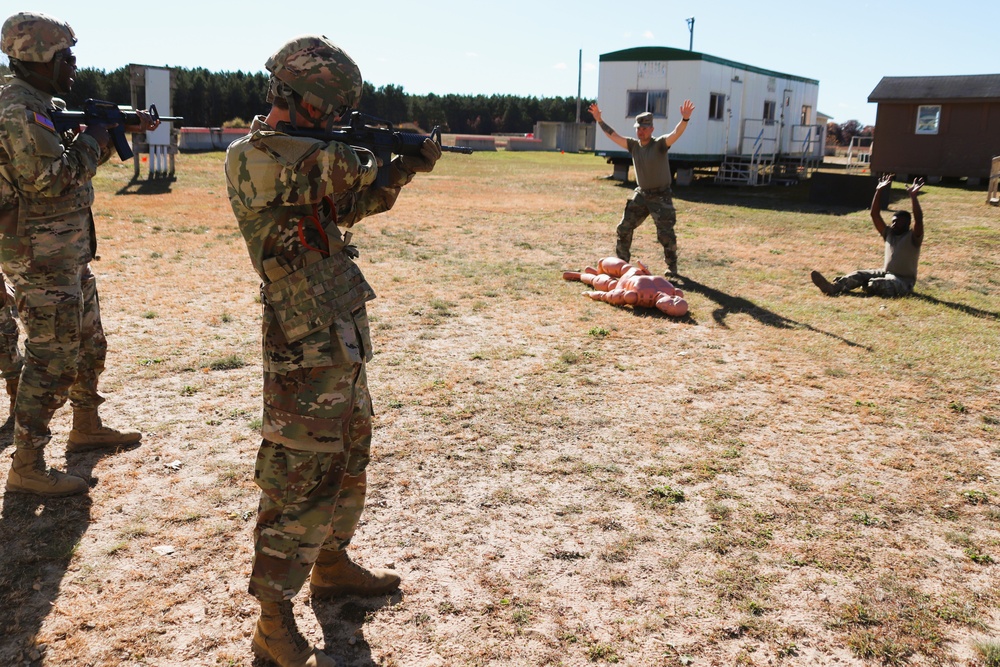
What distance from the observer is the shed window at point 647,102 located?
2230cm

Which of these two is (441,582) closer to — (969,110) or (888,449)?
(888,449)

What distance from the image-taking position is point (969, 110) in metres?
24.4

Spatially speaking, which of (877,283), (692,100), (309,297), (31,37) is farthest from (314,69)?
A: (692,100)

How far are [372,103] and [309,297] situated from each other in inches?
2137

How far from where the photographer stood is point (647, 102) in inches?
891

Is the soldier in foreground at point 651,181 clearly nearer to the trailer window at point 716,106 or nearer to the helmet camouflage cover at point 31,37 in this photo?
the helmet camouflage cover at point 31,37

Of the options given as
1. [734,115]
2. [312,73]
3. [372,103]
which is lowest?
[312,73]

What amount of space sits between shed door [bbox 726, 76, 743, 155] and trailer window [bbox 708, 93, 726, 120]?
45cm

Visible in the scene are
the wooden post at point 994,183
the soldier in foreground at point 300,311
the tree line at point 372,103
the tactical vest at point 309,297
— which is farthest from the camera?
the tree line at point 372,103

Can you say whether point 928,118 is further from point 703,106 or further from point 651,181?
point 651,181

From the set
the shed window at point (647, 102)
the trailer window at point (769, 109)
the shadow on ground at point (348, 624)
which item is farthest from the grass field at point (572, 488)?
the trailer window at point (769, 109)

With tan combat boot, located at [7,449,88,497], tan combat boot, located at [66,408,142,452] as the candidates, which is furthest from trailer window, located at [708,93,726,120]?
tan combat boot, located at [7,449,88,497]

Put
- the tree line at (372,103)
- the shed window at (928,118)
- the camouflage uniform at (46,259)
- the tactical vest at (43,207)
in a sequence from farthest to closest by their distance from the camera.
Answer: the tree line at (372,103) < the shed window at (928,118) < the tactical vest at (43,207) < the camouflage uniform at (46,259)

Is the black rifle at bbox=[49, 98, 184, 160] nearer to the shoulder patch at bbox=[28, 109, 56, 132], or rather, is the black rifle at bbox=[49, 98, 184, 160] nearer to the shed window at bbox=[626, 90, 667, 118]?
the shoulder patch at bbox=[28, 109, 56, 132]
